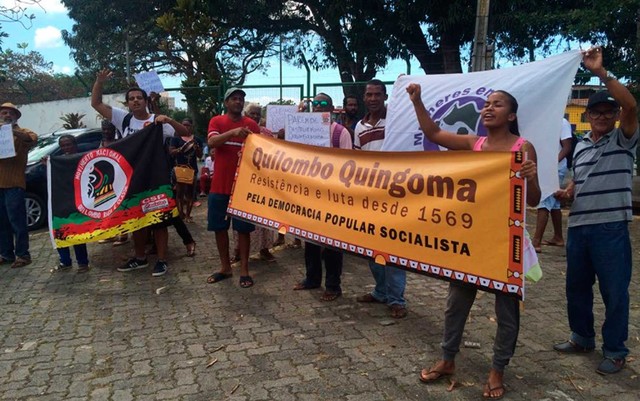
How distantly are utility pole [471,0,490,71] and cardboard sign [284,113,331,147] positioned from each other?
571 cm

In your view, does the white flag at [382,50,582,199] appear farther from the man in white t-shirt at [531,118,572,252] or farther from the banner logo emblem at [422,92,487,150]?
the man in white t-shirt at [531,118,572,252]

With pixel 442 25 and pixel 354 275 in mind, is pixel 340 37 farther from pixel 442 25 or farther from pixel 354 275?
pixel 354 275

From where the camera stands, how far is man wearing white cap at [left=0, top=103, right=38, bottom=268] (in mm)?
6027

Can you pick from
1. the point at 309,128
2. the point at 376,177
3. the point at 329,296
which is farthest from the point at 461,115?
the point at 329,296

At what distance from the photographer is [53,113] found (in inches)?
748

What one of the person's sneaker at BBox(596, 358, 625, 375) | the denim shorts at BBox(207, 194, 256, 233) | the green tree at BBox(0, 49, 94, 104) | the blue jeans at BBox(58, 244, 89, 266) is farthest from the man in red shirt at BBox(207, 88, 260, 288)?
the green tree at BBox(0, 49, 94, 104)

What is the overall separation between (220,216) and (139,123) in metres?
1.59

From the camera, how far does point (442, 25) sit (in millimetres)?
13602

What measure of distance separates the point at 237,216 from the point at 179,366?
1622mm

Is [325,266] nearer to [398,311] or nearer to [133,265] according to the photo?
[398,311]

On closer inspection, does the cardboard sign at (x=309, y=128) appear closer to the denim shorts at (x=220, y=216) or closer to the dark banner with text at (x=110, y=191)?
the denim shorts at (x=220, y=216)

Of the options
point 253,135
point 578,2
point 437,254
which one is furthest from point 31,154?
point 578,2

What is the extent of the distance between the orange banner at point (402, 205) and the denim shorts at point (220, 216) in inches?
15.4

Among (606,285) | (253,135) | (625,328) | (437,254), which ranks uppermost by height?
(253,135)
